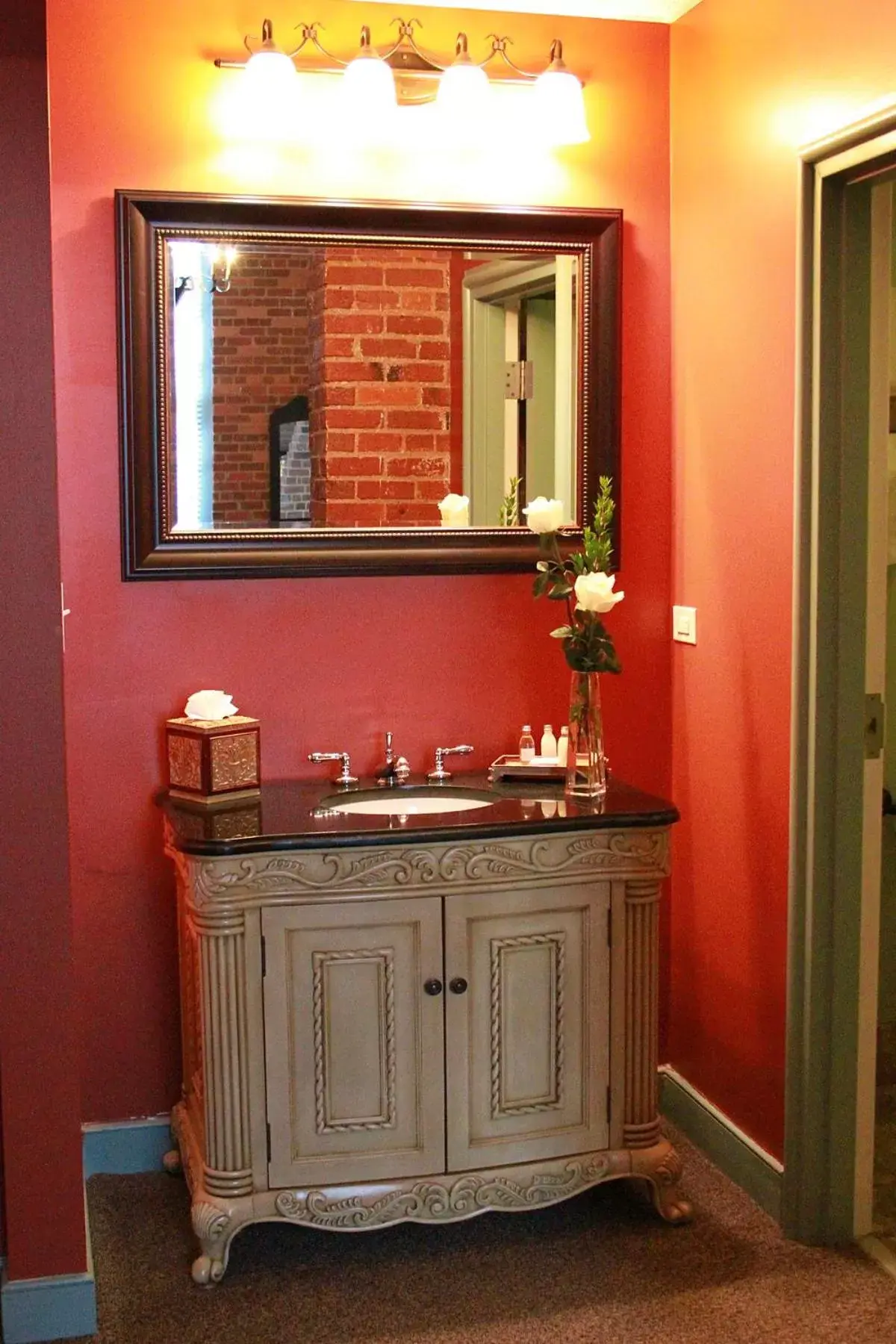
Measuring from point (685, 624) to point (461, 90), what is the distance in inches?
48.7

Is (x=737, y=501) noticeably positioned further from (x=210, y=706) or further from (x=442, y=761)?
(x=210, y=706)

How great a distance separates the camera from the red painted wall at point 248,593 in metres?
3.14

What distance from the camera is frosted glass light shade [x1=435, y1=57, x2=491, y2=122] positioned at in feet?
10.4

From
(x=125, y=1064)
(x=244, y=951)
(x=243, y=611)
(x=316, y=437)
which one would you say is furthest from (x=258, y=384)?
(x=125, y=1064)

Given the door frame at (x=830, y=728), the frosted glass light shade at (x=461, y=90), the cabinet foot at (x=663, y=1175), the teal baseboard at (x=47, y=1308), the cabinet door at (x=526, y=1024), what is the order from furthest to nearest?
the frosted glass light shade at (x=461, y=90) < the cabinet foot at (x=663, y=1175) < the cabinet door at (x=526, y=1024) < the door frame at (x=830, y=728) < the teal baseboard at (x=47, y=1308)

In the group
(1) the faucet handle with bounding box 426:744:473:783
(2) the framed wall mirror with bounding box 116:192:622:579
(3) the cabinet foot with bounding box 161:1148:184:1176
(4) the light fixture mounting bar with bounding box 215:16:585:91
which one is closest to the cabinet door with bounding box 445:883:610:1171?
(1) the faucet handle with bounding box 426:744:473:783

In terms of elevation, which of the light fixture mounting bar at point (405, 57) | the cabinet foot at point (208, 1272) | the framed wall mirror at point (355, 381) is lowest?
the cabinet foot at point (208, 1272)

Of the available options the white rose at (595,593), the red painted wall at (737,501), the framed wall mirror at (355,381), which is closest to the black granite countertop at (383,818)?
the red painted wall at (737,501)

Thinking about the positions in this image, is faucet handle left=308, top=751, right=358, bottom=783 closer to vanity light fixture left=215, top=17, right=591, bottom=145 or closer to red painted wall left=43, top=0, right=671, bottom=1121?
red painted wall left=43, top=0, right=671, bottom=1121

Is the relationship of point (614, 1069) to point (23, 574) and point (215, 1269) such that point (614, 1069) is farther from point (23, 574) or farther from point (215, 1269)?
point (23, 574)

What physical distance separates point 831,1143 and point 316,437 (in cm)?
176

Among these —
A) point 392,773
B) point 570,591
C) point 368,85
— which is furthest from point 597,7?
point 392,773

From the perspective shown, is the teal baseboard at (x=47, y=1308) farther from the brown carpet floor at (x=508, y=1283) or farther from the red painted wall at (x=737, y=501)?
the red painted wall at (x=737, y=501)

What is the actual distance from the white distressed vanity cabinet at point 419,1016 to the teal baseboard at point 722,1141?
205 millimetres
